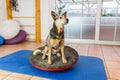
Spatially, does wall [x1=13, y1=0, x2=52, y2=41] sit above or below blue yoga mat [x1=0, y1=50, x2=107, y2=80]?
above

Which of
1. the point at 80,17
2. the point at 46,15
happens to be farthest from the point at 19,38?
the point at 80,17

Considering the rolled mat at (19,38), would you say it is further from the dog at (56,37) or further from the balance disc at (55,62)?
the dog at (56,37)

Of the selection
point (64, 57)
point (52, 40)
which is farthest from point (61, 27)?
point (64, 57)

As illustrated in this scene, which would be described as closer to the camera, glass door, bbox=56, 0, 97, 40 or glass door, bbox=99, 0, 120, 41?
glass door, bbox=99, 0, 120, 41

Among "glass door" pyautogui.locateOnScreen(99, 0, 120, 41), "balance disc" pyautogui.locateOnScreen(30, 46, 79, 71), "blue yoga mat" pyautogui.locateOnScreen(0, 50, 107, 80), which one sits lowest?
"blue yoga mat" pyautogui.locateOnScreen(0, 50, 107, 80)

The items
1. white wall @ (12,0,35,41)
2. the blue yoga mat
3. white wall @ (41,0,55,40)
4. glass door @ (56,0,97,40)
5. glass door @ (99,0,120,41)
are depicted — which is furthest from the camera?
white wall @ (12,0,35,41)

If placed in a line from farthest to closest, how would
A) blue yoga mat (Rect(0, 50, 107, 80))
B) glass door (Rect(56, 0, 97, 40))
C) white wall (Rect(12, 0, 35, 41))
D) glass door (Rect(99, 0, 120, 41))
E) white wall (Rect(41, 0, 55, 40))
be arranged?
white wall (Rect(12, 0, 35, 41)) → white wall (Rect(41, 0, 55, 40)) → glass door (Rect(56, 0, 97, 40)) → glass door (Rect(99, 0, 120, 41)) → blue yoga mat (Rect(0, 50, 107, 80))

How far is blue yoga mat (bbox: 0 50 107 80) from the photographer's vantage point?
1715 mm

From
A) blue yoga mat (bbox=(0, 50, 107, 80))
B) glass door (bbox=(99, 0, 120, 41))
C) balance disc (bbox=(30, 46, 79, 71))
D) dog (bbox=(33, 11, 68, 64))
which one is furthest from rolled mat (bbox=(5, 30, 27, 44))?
glass door (bbox=(99, 0, 120, 41))

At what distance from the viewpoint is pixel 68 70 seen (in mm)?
1901

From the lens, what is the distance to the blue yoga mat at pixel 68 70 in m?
1.71

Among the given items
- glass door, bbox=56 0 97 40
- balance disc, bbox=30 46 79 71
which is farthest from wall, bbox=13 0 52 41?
balance disc, bbox=30 46 79 71

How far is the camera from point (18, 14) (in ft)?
13.7

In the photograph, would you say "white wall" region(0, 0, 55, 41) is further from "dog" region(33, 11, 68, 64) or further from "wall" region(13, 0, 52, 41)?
"dog" region(33, 11, 68, 64)
